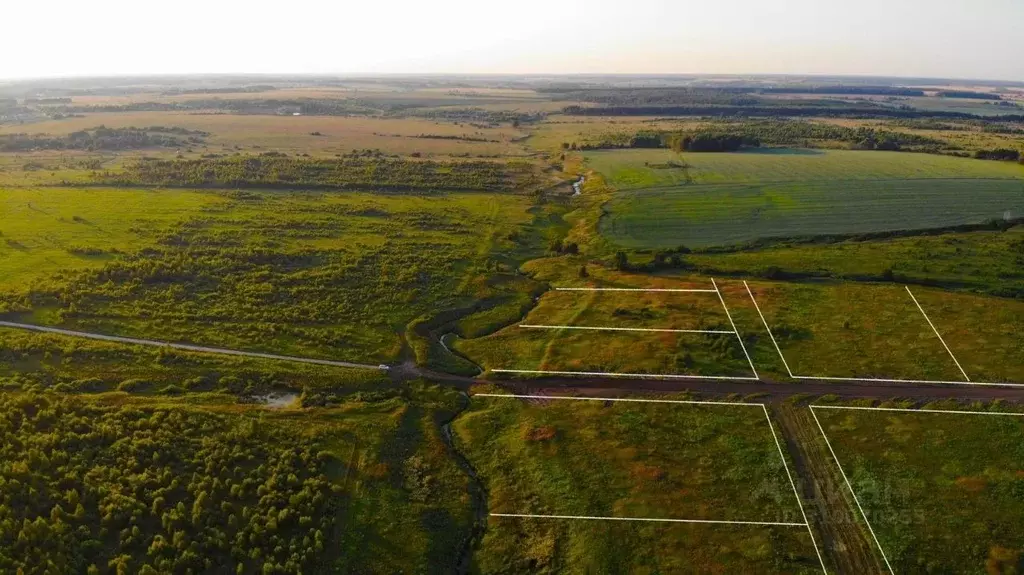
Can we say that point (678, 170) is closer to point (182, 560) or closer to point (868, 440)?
point (868, 440)

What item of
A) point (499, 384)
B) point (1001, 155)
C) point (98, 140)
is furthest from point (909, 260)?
point (98, 140)

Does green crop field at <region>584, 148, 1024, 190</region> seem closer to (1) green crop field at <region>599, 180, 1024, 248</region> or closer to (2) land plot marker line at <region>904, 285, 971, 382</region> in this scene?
(1) green crop field at <region>599, 180, 1024, 248</region>

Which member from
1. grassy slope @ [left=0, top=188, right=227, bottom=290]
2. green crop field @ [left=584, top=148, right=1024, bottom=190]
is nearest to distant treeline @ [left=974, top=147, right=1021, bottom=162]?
green crop field @ [left=584, top=148, right=1024, bottom=190]

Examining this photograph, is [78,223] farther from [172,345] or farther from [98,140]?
[98,140]

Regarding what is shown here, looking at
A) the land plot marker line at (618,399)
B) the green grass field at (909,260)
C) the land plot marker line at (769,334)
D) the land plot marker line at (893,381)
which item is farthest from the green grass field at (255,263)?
the land plot marker line at (893,381)

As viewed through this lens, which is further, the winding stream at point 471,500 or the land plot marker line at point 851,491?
the winding stream at point 471,500

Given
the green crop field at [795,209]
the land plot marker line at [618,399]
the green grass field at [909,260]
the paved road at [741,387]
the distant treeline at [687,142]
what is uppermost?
the distant treeline at [687,142]

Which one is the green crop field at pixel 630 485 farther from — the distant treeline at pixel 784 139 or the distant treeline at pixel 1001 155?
the distant treeline at pixel 1001 155
